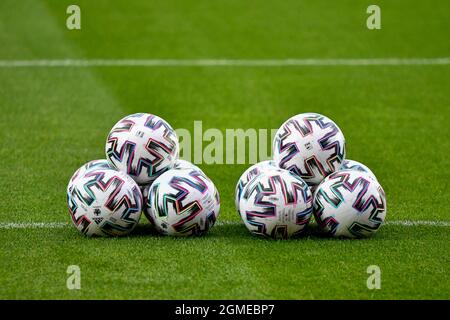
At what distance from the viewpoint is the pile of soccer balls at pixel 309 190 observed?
938 cm

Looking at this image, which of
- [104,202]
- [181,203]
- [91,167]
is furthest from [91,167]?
[181,203]

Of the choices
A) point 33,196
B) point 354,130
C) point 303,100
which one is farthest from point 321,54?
point 33,196

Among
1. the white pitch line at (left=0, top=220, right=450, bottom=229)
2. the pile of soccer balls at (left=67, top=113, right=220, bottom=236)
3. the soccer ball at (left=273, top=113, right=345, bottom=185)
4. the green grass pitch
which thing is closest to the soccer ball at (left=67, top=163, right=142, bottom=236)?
the pile of soccer balls at (left=67, top=113, right=220, bottom=236)

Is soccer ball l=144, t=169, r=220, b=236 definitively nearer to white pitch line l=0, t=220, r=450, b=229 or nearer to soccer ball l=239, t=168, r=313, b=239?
soccer ball l=239, t=168, r=313, b=239

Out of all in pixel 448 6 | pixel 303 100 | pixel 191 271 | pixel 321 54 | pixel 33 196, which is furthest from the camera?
pixel 448 6

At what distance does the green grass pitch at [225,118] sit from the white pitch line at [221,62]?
0.83 feet

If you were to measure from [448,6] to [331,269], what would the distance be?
1600 centimetres

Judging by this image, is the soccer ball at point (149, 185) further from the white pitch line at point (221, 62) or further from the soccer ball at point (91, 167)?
the white pitch line at point (221, 62)

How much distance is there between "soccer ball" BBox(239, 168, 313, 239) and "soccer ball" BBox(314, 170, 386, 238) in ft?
0.48

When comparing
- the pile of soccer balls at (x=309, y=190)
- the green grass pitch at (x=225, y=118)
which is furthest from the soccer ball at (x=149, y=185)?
the pile of soccer balls at (x=309, y=190)

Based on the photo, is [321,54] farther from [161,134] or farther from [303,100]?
[161,134]

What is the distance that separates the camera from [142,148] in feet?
31.7

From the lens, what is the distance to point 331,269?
8.70m
